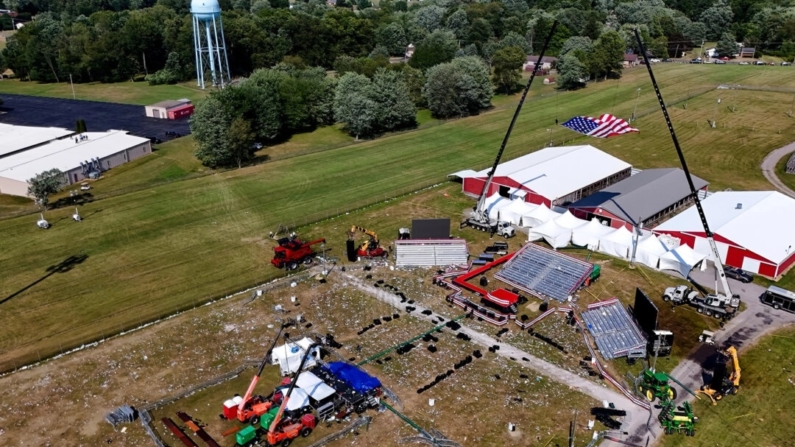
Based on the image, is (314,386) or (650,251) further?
(650,251)

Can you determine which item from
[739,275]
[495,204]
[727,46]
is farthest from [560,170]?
[727,46]

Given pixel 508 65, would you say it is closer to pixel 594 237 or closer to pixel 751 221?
pixel 751 221

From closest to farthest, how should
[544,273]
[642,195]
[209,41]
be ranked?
[544,273] → [642,195] → [209,41]

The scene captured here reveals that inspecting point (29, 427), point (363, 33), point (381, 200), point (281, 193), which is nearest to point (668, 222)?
point (381, 200)

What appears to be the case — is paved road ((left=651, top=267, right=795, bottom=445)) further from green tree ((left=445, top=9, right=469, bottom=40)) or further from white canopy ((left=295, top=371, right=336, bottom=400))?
green tree ((left=445, top=9, right=469, bottom=40))

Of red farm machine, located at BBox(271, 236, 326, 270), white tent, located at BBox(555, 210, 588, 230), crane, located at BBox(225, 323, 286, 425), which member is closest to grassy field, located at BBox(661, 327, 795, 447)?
white tent, located at BBox(555, 210, 588, 230)

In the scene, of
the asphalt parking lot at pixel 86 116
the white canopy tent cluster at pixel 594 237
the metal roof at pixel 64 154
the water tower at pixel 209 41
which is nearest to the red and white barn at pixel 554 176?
the white canopy tent cluster at pixel 594 237

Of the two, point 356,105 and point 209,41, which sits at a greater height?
point 209,41
